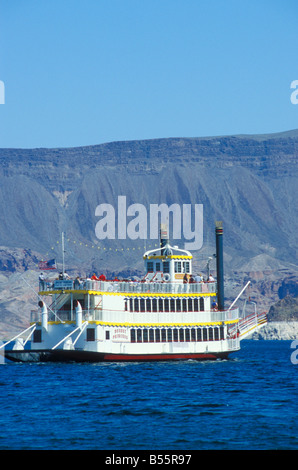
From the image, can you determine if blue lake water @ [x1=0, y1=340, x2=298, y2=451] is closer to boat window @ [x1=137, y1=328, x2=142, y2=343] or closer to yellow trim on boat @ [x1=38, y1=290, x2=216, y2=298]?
boat window @ [x1=137, y1=328, x2=142, y2=343]

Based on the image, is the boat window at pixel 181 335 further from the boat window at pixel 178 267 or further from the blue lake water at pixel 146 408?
the boat window at pixel 178 267

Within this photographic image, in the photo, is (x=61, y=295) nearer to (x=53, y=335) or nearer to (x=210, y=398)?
(x=53, y=335)

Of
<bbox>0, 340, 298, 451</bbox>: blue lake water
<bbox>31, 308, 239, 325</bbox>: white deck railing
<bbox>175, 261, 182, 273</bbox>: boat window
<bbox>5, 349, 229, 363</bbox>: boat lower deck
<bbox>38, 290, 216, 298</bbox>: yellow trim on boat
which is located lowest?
<bbox>0, 340, 298, 451</bbox>: blue lake water

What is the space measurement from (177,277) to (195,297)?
3.51 metres

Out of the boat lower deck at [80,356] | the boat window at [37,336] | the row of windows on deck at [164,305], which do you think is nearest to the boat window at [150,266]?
the row of windows on deck at [164,305]

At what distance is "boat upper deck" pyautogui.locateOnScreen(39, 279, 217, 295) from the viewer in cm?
8769

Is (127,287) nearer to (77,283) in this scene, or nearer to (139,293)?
(139,293)

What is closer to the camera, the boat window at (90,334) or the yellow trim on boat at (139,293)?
the boat window at (90,334)

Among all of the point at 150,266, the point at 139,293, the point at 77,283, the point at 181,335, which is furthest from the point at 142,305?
the point at 150,266

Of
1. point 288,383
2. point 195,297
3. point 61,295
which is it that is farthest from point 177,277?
point 288,383

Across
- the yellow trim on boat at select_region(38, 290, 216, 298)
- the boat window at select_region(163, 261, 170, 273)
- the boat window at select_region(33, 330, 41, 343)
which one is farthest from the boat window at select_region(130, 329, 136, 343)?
the boat window at select_region(33, 330, 41, 343)

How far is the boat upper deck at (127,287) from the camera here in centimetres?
8769

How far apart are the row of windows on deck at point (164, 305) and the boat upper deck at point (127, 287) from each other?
77cm
